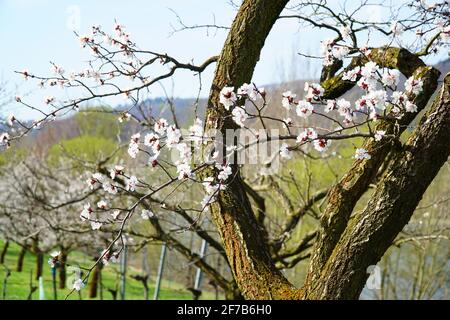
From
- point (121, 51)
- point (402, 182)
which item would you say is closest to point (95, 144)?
point (121, 51)

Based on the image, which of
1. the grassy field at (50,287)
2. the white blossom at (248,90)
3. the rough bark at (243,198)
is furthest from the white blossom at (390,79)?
the grassy field at (50,287)

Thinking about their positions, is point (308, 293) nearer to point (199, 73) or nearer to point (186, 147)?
point (186, 147)

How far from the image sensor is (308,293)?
7.18 feet

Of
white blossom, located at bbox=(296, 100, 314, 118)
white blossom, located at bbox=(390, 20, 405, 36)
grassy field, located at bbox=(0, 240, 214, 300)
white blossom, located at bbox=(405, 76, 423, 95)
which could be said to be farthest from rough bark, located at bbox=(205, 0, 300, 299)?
grassy field, located at bbox=(0, 240, 214, 300)

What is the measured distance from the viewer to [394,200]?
200cm

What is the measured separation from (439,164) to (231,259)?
97 centimetres

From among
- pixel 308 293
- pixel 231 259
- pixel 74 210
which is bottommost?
pixel 308 293

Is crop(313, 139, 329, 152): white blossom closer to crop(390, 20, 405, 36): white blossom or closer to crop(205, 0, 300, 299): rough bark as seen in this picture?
crop(205, 0, 300, 299): rough bark

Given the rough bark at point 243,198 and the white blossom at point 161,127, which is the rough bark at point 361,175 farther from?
the white blossom at point 161,127

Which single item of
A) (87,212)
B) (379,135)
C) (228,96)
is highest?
(228,96)

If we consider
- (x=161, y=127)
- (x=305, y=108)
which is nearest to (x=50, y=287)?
(x=161, y=127)

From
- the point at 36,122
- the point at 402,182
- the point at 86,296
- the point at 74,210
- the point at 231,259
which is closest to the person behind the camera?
the point at 402,182

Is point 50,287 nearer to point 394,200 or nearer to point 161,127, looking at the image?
point 161,127

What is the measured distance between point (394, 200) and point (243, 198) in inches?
27.5
